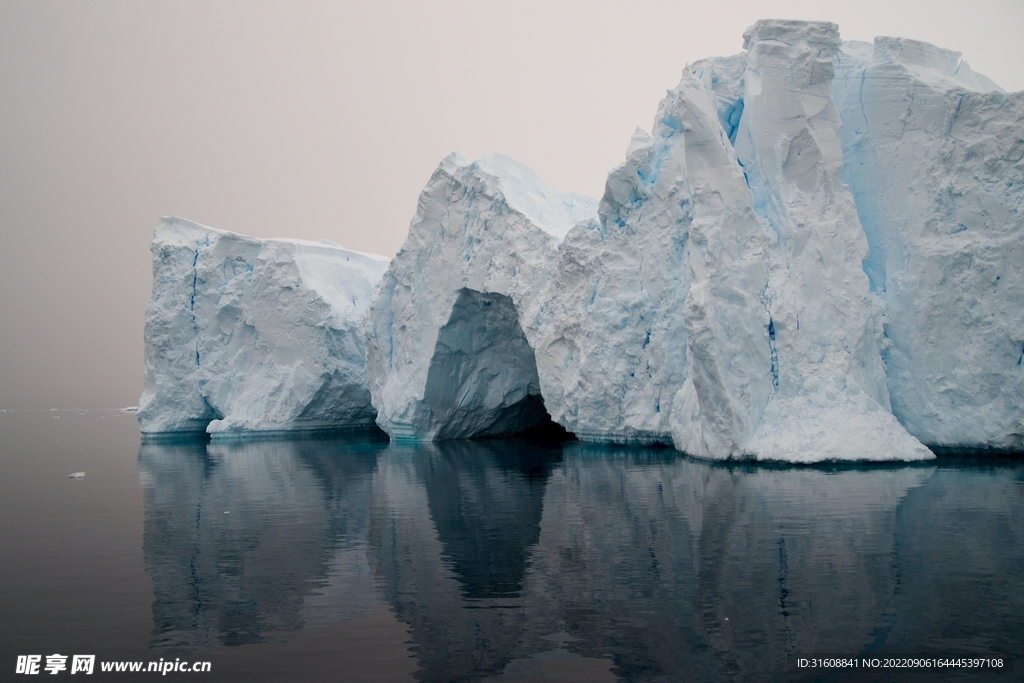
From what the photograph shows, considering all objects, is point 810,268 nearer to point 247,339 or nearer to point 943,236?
point 943,236

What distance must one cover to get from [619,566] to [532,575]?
2.34 ft

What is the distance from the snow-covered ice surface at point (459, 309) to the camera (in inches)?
797

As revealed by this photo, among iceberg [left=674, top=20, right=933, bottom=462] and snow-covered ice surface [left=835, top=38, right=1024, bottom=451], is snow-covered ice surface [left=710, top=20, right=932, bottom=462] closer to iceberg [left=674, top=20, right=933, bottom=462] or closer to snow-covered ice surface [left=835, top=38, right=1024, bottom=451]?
iceberg [left=674, top=20, right=933, bottom=462]

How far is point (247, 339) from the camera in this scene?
1020 inches

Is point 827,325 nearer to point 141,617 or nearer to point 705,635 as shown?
point 705,635

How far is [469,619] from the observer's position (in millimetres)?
5352

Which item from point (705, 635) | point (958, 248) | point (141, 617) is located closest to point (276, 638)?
point (141, 617)

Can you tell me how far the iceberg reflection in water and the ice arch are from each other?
912 centimetres

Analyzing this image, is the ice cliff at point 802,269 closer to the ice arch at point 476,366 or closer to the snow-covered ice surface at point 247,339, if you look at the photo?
the ice arch at point 476,366

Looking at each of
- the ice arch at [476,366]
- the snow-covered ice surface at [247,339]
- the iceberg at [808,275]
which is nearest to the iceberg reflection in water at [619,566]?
the iceberg at [808,275]

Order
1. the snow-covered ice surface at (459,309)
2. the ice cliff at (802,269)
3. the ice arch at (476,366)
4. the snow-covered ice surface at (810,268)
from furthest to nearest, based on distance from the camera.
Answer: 1. the ice arch at (476,366)
2. the snow-covered ice surface at (459,309)
3. the ice cliff at (802,269)
4. the snow-covered ice surface at (810,268)

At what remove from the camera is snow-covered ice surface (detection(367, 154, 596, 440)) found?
2023cm

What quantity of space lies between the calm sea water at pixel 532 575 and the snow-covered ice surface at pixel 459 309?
9169 mm

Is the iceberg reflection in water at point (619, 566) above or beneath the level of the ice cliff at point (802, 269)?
beneath
